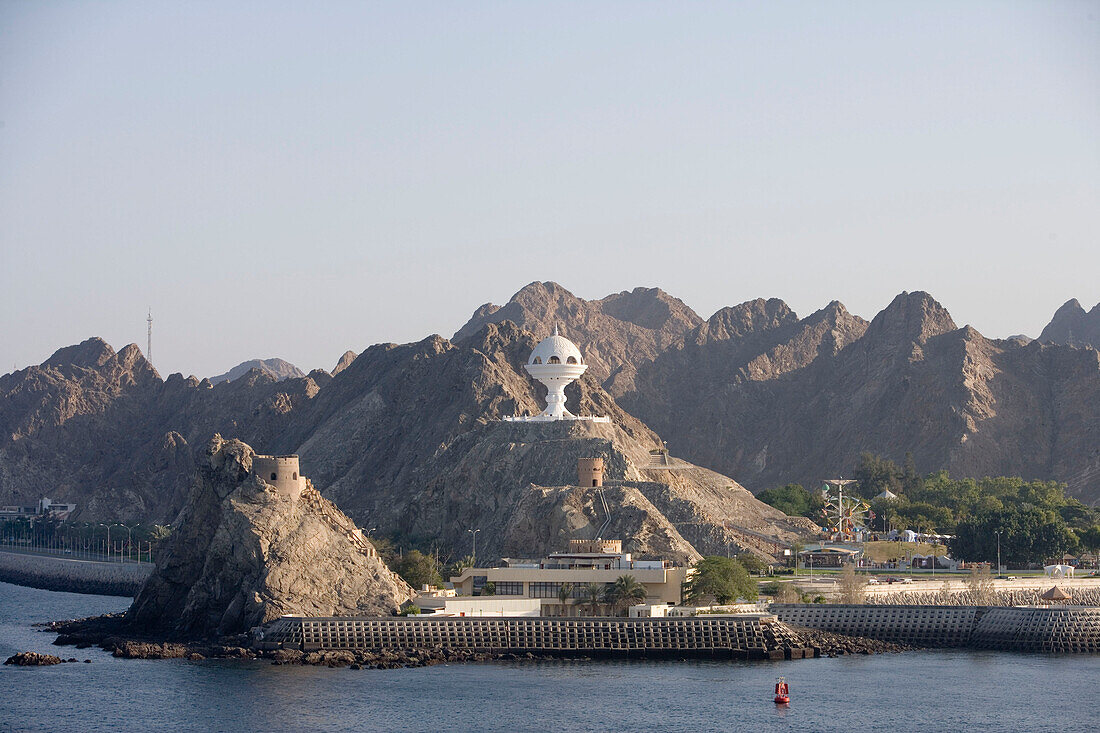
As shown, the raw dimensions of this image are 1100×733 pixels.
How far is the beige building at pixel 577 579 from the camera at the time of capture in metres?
132

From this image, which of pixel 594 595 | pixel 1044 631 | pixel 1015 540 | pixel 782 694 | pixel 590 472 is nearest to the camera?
pixel 782 694

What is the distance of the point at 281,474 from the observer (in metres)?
135

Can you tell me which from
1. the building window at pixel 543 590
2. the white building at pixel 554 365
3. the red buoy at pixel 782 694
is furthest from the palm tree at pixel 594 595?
the white building at pixel 554 365

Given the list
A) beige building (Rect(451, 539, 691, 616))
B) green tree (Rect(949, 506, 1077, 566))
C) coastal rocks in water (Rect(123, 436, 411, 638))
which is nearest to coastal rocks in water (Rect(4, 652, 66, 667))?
coastal rocks in water (Rect(123, 436, 411, 638))

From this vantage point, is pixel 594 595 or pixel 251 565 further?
pixel 594 595

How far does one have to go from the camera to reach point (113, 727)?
319ft

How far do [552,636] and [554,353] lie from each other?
67.7 m

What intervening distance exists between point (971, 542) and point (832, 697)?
69.8 meters

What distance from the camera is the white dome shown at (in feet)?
620

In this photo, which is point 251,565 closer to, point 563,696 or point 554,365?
point 563,696

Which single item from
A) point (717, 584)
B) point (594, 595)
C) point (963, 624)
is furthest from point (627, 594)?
point (963, 624)

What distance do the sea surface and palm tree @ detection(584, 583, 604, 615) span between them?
1057 cm

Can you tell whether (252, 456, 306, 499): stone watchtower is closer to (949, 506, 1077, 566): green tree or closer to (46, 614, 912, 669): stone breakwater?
(46, 614, 912, 669): stone breakwater

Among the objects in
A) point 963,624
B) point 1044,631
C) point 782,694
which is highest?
point 963,624
